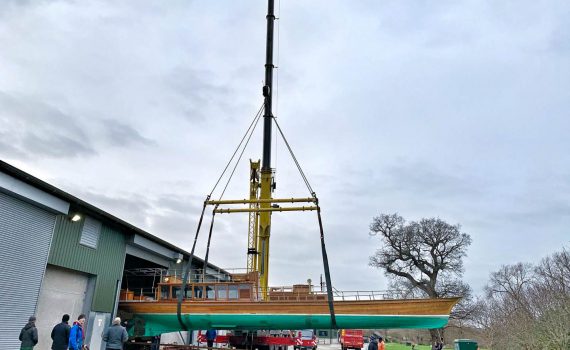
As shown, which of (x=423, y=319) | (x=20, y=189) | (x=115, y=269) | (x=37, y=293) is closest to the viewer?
(x=20, y=189)

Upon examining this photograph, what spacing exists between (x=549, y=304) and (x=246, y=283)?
12656mm

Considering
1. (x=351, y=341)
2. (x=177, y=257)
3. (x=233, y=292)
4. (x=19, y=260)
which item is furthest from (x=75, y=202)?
(x=351, y=341)

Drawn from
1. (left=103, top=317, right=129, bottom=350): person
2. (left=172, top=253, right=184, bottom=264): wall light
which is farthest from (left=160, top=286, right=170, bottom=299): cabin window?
(left=103, top=317, right=129, bottom=350): person

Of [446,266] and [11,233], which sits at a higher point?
[446,266]

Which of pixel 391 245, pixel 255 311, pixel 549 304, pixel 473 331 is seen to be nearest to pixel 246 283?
pixel 255 311

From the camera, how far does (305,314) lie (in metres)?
14.9

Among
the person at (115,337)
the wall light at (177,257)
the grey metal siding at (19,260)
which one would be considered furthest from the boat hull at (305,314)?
the person at (115,337)

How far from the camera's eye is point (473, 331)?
105 feet

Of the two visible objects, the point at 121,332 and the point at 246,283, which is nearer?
the point at 121,332

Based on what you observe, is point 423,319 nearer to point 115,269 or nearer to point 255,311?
point 255,311

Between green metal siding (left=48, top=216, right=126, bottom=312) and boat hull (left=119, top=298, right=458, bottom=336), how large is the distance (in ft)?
6.42

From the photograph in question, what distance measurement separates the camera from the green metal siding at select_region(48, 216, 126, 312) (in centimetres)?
1379

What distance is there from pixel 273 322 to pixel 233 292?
2.03 metres

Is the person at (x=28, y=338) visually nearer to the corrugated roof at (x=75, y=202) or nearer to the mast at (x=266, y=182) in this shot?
the corrugated roof at (x=75, y=202)
